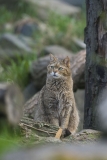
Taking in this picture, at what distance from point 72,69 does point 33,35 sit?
7.94m

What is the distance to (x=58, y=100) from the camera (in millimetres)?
7738

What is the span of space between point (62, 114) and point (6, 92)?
3.97m

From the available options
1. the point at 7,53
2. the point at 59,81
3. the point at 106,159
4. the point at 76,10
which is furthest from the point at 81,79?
the point at 76,10

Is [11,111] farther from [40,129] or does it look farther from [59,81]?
[59,81]

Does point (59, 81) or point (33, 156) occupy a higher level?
point (59, 81)

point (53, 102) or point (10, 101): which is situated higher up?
point (53, 102)

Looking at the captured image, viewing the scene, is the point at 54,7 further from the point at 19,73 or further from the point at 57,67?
the point at 57,67

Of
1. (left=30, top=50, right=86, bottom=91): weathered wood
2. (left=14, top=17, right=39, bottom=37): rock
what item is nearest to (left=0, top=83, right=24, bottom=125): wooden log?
(left=30, top=50, right=86, bottom=91): weathered wood

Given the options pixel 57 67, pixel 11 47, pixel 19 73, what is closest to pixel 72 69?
pixel 57 67

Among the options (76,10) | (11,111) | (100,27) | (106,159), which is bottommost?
(106,159)

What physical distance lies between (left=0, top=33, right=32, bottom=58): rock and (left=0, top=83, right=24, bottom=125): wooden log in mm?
10686

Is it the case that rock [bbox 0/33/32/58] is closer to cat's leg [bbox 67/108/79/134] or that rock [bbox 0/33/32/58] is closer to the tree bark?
cat's leg [bbox 67/108/79/134]

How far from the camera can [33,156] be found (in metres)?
2.43

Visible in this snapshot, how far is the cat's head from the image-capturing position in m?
7.82
